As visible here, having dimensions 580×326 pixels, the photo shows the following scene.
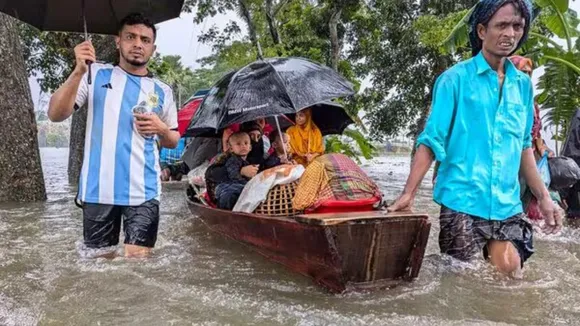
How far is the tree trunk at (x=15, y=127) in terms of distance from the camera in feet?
23.0

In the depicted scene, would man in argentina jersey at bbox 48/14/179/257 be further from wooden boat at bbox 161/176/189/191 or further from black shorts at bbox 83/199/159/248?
wooden boat at bbox 161/176/189/191

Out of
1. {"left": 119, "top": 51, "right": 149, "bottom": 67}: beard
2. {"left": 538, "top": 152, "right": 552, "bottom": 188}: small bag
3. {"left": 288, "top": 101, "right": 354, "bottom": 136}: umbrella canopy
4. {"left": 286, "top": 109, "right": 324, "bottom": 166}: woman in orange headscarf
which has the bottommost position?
{"left": 538, "top": 152, "right": 552, "bottom": 188}: small bag

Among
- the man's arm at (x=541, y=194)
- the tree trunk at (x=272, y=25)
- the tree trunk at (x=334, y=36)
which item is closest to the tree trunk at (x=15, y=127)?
the man's arm at (x=541, y=194)

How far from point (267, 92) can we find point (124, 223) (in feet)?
6.35

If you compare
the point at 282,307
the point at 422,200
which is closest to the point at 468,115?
the point at 282,307

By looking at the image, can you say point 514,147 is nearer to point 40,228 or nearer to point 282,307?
point 282,307

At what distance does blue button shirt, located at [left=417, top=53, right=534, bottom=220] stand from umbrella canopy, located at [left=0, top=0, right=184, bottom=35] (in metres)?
2.47

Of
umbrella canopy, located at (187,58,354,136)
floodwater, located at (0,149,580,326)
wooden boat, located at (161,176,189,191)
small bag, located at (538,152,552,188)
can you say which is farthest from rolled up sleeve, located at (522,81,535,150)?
wooden boat, located at (161,176,189,191)

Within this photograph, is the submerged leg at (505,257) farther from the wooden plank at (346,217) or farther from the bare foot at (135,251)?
the bare foot at (135,251)

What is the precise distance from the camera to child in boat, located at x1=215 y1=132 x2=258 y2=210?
486cm

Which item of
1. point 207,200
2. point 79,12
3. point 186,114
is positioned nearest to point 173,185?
point 186,114

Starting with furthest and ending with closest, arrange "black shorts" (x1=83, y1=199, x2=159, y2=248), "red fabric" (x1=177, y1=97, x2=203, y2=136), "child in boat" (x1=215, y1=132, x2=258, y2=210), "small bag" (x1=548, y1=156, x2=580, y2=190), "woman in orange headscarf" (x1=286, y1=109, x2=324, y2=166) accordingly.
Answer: "red fabric" (x1=177, y1=97, x2=203, y2=136) < "woman in orange headscarf" (x1=286, y1=109, x2=324, y2=166) < "small bag" (x1=548, y1=156, x2=580, y2=190) < "child in boat" (x1=215, y1=132, x2=258, y2=210) < "black shorts" (x1=83, y1=199, x2=159, y2=248)

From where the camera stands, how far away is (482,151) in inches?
123

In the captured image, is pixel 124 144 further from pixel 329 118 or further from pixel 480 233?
pixel 329 118
